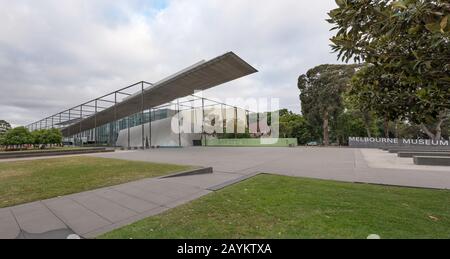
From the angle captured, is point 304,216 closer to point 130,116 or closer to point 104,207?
point 104,207

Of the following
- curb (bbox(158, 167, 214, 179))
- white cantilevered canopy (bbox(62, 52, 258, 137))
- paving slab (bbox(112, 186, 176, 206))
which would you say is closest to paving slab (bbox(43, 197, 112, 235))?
paving slab (bbox(112, 186, 176, 206))

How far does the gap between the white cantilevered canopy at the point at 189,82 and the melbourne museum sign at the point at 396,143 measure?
15.9 m

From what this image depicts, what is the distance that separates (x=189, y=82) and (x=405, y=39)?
23.6m

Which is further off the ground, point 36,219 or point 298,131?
point 298,131

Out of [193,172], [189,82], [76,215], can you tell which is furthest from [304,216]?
[189,82]

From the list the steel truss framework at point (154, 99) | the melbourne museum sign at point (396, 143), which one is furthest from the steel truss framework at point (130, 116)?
the melbourne museum sign at point (396, 143)

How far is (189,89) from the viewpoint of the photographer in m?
28.2

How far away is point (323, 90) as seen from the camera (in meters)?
29.3

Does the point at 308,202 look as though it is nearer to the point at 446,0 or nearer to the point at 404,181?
the point at 446,0

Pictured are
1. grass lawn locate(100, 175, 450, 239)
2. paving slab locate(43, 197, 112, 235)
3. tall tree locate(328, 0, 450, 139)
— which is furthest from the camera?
paving slab locate(43, 197, 112, 235)

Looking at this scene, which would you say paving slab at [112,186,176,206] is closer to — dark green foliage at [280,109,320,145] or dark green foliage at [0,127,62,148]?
dark green foliage at [0,127,62,148]

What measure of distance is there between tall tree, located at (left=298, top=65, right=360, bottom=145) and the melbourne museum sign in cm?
472

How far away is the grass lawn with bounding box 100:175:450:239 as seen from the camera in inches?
123

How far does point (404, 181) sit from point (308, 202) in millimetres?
4635
